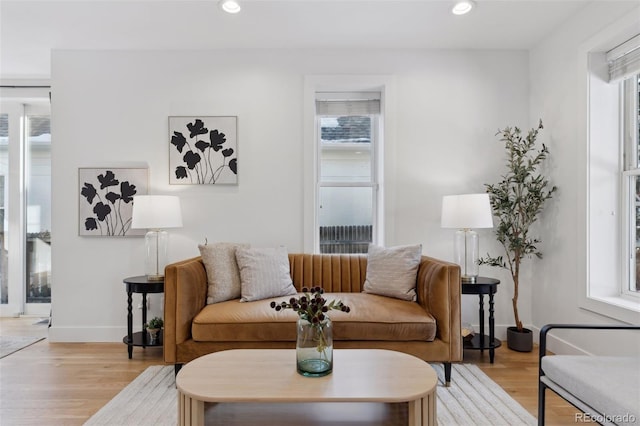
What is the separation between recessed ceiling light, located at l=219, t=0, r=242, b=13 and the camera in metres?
2.65

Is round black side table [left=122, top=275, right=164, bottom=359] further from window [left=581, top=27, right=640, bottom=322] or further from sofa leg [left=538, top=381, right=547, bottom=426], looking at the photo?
window [left=581, top=27, right=640, bottom=322]

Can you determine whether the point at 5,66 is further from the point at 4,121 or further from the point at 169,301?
the point at 169,301

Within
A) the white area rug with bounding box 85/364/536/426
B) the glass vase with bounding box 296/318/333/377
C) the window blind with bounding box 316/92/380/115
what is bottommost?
the white area rug with bounding box 85/364/536/426

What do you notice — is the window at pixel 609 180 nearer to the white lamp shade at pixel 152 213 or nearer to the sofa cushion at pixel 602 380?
the sofa cushion at pixel 602 380

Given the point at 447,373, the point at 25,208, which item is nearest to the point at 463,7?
the point at 447,373

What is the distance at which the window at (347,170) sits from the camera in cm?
362

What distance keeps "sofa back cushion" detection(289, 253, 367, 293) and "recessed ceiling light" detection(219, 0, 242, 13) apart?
1956 millimetres

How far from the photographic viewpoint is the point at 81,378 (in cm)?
258

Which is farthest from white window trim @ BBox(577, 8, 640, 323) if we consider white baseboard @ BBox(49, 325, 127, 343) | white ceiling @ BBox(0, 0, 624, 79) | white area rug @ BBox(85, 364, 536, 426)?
white baseboard @ BBox(49, 325, 127, 343)

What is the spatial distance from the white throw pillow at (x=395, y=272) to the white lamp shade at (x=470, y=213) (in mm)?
389

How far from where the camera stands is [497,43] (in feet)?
11.0

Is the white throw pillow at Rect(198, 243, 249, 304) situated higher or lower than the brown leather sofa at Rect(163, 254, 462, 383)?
higher

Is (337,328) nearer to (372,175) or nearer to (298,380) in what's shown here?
(298,380)

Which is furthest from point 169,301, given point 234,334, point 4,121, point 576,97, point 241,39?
point 4,121
